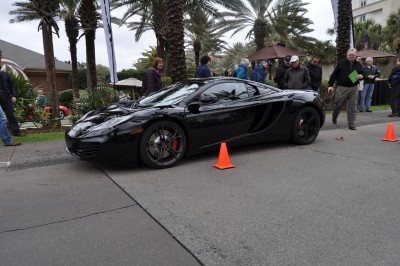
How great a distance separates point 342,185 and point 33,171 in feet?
14.0

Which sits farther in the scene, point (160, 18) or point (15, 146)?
point (160, 18)

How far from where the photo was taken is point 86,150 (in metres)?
4.67

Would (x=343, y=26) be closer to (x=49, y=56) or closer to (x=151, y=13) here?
(x=49, y=56)

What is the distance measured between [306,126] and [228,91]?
182 centimetres

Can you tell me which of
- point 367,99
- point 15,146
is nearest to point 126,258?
point 15,146

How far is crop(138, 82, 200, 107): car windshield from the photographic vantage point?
532 centimetres

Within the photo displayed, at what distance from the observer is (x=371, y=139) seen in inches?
282

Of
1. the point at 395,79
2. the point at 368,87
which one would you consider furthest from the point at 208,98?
the point at 368,87

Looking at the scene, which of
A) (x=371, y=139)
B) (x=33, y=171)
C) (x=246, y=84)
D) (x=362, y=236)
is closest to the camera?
(x=362, y=236)

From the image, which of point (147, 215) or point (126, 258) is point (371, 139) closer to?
point (147, 215)

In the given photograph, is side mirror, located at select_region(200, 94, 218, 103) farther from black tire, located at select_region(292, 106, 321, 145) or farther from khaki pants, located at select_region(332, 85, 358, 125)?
khaki pants, located at select_region(332, 85, 358, 125)

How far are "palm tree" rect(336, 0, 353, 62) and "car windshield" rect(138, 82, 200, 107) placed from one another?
8707 mm

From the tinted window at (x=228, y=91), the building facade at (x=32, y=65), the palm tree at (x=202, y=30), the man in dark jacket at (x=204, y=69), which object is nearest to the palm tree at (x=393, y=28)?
the palm tree at (x=202, y=30)

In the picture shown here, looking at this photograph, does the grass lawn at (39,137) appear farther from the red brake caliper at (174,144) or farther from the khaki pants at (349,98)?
the khaki pants at (349,98)
